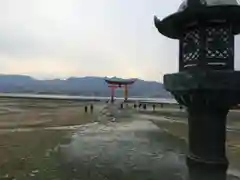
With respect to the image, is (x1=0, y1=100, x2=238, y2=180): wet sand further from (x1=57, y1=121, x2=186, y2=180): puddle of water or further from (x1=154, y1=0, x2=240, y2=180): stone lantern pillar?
(x1=154, y1=0, x2=240, y2=180): stone lantern pillar

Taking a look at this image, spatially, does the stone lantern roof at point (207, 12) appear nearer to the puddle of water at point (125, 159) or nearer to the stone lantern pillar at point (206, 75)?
the stone lantern pillar at point (206, 75)

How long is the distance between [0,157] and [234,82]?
918 cm

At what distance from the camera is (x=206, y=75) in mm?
6473

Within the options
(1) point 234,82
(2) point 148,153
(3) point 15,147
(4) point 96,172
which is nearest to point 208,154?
(1) point 234,82

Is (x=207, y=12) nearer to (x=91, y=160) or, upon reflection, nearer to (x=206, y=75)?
(x=206, y=75)

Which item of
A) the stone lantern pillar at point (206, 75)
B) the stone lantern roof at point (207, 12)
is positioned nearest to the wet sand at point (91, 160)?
the stone lantern pillar at point (206, 75)

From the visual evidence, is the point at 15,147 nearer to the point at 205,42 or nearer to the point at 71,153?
the point at 71,153

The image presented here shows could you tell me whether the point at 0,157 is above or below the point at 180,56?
below

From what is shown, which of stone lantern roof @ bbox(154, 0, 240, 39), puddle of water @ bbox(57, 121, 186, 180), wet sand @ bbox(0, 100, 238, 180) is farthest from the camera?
puddle of water @ bbox(57, 121, 186, 180)

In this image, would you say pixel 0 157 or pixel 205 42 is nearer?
pixel 205 42

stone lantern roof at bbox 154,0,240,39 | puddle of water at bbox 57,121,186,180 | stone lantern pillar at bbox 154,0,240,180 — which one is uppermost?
stone lantern roof at bbox 154,0,240,39

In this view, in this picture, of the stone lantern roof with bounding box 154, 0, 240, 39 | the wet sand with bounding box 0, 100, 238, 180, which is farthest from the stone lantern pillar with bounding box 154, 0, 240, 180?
the wet sand with bounding box 0, 100, 238, 180

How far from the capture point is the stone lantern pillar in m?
6.50

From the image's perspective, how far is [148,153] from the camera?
42.4 feet
